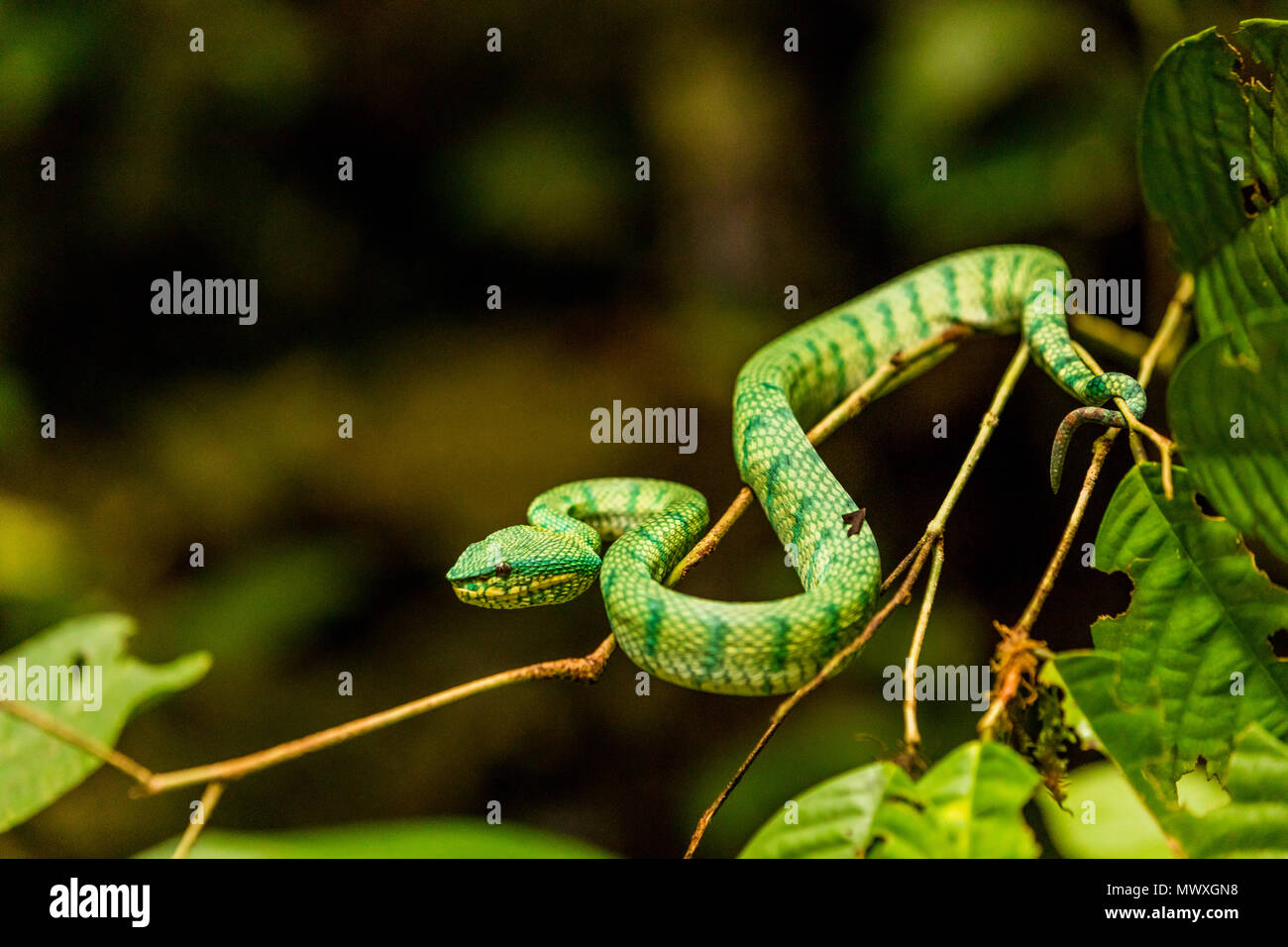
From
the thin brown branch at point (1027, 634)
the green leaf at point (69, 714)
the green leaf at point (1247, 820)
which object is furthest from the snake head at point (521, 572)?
the green leaf at point (1247, 820)

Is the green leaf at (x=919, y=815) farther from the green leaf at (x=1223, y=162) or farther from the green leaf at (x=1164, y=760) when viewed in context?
the green leaf at (x=1223, y=162)

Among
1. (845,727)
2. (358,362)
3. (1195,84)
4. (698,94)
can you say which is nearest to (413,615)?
(358,362)

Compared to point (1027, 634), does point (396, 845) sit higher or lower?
lower

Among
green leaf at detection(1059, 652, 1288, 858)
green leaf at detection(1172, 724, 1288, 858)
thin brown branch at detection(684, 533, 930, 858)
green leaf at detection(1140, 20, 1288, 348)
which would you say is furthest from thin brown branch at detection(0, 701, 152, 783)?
green leaf at detection(1140, 20, 1288, 348)

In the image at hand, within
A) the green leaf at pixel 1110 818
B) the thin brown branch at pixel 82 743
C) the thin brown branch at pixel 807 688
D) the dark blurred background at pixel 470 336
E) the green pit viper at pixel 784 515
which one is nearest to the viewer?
the thin brown branch at pixel 82 743

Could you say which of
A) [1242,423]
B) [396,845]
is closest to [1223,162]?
[1242,423]

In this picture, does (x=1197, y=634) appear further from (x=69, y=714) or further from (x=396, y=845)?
(x=69, y=714)

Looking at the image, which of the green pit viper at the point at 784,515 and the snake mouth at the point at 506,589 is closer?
the green pit viper at the point at 784,515
